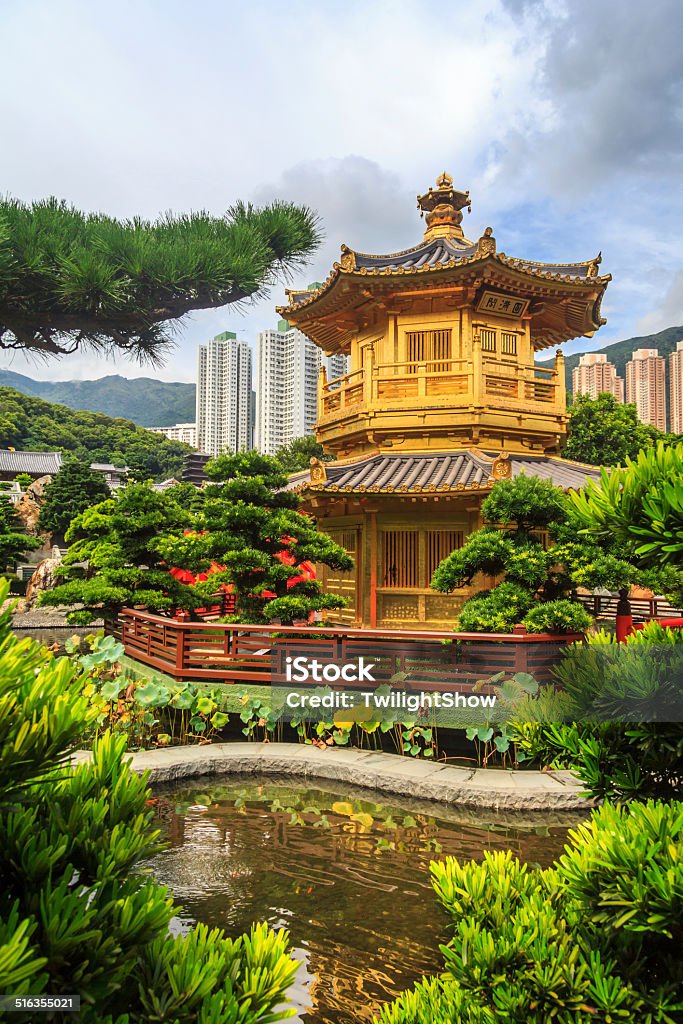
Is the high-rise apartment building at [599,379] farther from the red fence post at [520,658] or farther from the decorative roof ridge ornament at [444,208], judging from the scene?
the red fence post at [520,658]

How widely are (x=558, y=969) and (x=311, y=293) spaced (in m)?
13.5

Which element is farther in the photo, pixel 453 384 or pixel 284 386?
pixel 284 386

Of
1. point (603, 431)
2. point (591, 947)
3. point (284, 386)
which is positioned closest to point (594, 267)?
point (591, 947)

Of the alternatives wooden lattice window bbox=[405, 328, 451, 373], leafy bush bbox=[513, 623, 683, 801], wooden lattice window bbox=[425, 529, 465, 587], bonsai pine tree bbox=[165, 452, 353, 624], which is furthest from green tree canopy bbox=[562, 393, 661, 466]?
leafy bush bbox=[513, 623, 683, 801]

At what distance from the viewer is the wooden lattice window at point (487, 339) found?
12828mm

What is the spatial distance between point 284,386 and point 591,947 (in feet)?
264

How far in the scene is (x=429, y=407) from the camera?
12500mm

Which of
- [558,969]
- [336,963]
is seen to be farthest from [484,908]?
[336,963]

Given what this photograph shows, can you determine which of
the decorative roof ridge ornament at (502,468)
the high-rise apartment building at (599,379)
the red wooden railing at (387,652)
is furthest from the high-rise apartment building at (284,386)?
the red wooden railing at (387,652)

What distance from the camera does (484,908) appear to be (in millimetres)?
2465

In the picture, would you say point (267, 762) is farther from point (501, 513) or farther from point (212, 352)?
point (212, 352)

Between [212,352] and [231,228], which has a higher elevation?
[212,352]

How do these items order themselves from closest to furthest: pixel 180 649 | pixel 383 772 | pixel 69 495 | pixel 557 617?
pixel 383 772, pixel 557 617, pixel 180 649, pixel 69 495

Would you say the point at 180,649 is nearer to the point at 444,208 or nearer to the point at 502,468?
the point at 502,468
